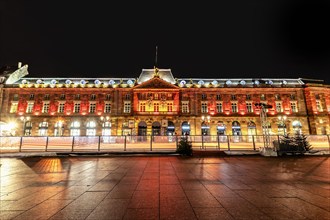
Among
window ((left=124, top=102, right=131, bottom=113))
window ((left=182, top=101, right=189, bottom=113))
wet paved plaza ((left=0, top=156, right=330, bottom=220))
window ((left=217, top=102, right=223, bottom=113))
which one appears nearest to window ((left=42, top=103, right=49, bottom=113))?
window ((left=124, top=102, right=131, bottom=113))

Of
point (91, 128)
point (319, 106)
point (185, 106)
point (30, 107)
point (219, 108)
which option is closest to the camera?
point (91, 128)

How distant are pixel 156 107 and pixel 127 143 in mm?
27956

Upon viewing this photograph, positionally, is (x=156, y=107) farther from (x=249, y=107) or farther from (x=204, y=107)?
(x=249, y=107)

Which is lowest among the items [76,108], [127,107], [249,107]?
[249,107]

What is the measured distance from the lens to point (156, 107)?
4619cm

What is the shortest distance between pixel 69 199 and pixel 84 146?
14784 millimetres

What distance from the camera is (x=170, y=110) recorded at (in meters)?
46.0

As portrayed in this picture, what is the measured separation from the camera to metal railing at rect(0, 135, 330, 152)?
709 inches

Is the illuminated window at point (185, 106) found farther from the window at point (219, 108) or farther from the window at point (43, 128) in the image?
the window at point (43, 128)

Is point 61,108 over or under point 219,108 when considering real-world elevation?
over

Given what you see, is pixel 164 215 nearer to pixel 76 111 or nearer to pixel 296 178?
pixel 296 178

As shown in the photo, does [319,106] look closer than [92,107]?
No

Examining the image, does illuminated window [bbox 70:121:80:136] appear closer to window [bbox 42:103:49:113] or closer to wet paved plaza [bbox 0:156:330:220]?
window [bbox 42:103:49:113]

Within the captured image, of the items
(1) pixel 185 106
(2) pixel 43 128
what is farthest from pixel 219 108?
(2) pixel 43 128
